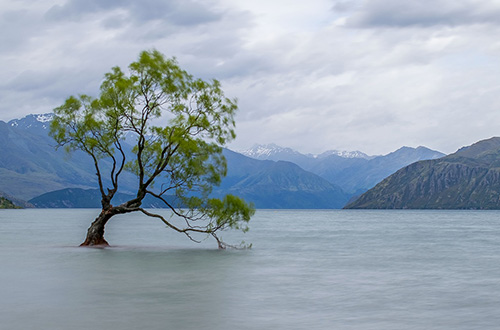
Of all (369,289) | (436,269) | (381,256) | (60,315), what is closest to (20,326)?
(60,315)

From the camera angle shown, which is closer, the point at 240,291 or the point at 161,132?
the point at 240,291

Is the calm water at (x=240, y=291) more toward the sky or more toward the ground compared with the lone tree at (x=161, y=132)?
more toward the ground

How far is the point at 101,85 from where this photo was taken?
1991 inches

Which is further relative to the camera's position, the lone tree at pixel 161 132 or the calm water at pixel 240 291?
the lone tree at pixel 161 132

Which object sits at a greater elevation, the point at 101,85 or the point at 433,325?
the point at 101,85

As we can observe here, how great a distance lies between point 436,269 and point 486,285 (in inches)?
359

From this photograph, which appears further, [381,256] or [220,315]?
[381,256]

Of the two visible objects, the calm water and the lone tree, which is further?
the lone tree

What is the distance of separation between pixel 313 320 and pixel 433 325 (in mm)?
4473

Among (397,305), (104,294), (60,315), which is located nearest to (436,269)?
(397,305)

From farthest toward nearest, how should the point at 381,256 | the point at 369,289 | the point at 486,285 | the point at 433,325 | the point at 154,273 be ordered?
the point at 381,256 → the point at 154,273 → the point at 486,285 → the point at 369,289 → the point at 433,325

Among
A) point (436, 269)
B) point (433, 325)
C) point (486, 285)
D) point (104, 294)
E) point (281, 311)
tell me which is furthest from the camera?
point (436, 269)

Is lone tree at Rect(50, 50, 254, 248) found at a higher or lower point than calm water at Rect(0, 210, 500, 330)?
higher

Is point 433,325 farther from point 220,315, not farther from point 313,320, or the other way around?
point 220,315
